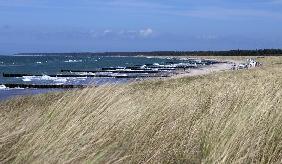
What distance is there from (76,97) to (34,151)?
144 centimetres

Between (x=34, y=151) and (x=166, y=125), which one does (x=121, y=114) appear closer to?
(x=166, y=125)

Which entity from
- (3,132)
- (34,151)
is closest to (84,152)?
(34,151)

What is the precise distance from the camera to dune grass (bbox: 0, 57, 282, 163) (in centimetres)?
454

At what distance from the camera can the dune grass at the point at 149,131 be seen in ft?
14.9

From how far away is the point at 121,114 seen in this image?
577cm

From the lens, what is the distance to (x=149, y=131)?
17.6ft

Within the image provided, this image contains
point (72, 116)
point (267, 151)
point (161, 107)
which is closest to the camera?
point (267, 151)

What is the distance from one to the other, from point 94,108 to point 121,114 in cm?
38

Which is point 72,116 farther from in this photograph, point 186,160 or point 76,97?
point 186,160

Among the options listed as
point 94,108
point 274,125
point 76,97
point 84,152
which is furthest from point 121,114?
point 274,125

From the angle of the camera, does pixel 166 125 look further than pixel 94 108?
No

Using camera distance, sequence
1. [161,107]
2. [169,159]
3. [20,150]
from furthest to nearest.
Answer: [161,107]
[20,150]
[169,159]

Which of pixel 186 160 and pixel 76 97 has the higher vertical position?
pixel 76 97

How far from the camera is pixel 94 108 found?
596 cm
